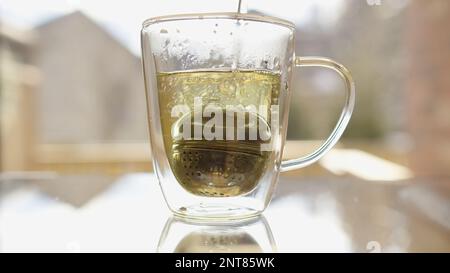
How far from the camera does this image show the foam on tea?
436mm

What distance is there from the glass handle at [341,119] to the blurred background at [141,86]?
1.17 m

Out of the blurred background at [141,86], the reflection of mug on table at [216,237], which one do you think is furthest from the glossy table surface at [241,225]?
the blurred background at [141,86]

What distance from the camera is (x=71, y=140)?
3.11 m

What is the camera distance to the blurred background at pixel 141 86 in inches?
84.3

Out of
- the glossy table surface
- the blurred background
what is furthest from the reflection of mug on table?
the blurred background

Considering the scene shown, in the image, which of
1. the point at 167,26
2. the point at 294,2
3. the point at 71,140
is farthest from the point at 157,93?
the point at 71,140

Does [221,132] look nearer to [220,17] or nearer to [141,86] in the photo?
[220,17]

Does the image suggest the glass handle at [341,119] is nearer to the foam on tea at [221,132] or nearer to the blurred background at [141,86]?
the foam on tea at [221,132]

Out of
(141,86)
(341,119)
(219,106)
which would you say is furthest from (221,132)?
(141,86)

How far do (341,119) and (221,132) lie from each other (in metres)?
0.12

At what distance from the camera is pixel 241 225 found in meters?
0.43

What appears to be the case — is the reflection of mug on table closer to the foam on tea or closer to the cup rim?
the foam on tea
